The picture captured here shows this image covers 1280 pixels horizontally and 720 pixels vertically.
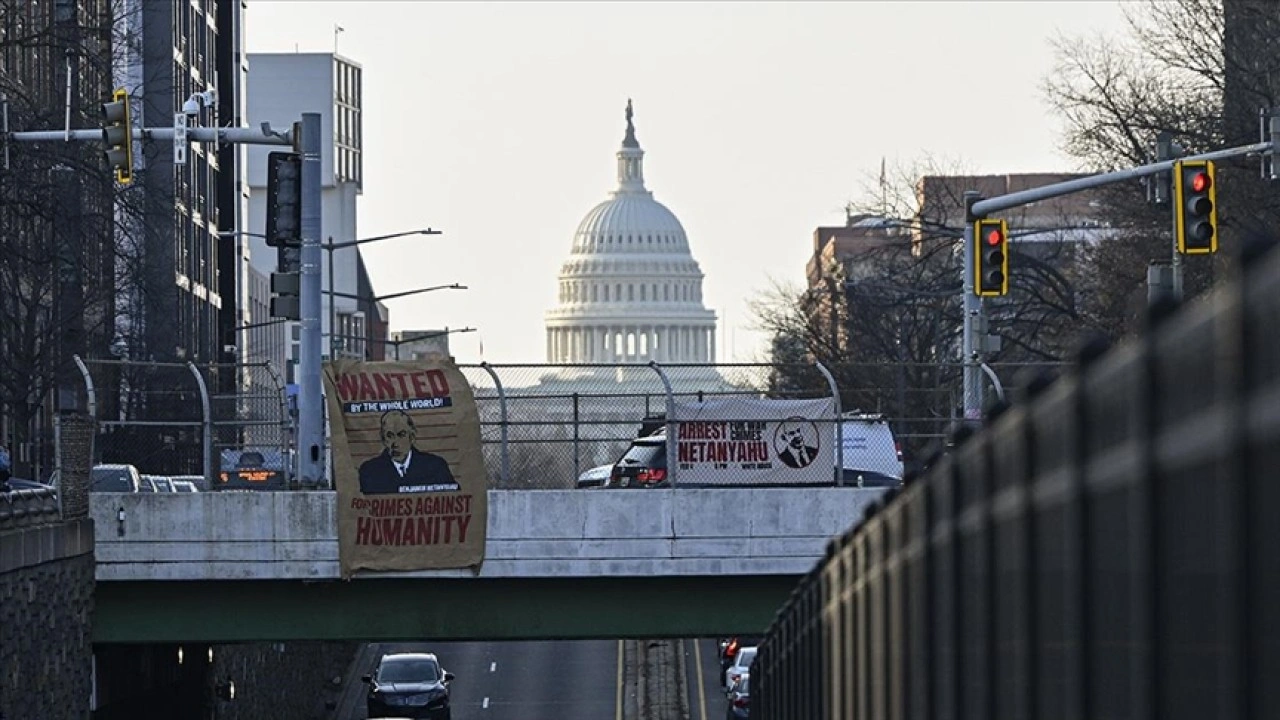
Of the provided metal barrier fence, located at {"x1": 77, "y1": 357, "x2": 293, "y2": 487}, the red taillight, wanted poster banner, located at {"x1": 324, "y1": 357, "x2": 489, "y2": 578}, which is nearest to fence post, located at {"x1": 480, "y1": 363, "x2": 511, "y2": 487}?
wanted poster banner, located at {"x1": 324, "y1": 357, "x2": 489, "y2": 578}

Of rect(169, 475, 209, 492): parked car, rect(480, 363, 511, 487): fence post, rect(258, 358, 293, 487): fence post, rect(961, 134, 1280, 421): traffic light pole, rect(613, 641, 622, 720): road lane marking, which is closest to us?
rect(480, 363, 511, 487): fence post

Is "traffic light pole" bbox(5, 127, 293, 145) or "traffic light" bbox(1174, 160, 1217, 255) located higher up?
"traffic light pole" bbox(5, 127, 293, 145)

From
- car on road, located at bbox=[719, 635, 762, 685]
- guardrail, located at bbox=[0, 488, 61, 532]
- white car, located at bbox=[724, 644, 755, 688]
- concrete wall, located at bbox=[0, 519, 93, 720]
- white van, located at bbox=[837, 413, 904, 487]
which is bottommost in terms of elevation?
car on road, located at bbox=[719, 635, 762, 685]

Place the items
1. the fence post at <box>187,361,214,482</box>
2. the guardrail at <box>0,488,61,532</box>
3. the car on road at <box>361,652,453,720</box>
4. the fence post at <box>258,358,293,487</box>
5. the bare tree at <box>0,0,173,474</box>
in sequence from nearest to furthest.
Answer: the guardrail at <box>0,488,61,532</box> → the fence post at <box>187,361,214,482</box> → the fence post at <box>258,358,293,487</box> → the bare tree at <box>0,0,173,474</box> → the car on road at <box>361,652,453,720</box>

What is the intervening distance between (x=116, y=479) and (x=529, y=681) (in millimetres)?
38478

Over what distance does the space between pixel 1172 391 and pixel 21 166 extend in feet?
117

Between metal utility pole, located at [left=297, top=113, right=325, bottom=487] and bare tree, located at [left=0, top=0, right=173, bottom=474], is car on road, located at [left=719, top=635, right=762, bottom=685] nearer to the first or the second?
bare tree, located at [left=0, top=0, right=173, bottom=474]

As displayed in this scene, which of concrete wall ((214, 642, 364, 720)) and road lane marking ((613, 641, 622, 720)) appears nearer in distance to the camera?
concrete wall ((214, 642, 364, 720))

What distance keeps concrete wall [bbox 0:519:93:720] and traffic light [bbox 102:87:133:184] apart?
376 centimetres

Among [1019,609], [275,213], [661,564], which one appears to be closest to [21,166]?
[275,213]

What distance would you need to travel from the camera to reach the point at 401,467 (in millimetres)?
31844

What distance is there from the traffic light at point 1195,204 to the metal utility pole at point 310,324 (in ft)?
32.1

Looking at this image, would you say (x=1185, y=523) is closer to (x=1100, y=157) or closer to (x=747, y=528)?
(x=747, y=528)

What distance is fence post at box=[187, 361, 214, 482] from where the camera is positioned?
30.9 meters
